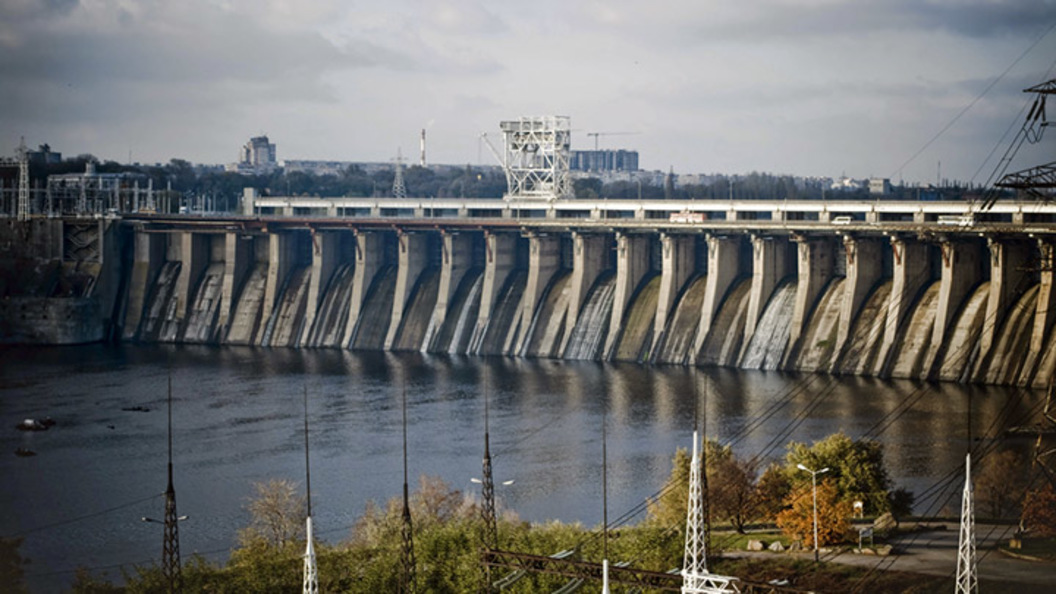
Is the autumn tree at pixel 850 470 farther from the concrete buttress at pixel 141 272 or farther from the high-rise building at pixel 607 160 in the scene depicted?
the high-rise building at pixel 607 160

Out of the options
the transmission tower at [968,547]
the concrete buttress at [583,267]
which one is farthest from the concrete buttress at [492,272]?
the transmission tower at [968,547]

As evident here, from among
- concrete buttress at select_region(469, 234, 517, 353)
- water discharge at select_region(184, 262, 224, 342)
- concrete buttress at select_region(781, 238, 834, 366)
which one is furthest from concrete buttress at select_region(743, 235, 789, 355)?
water discharge at select_region(184, 262, 224, 342)

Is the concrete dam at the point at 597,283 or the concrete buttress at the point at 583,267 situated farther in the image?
the concrete buttress at the point at 583,267

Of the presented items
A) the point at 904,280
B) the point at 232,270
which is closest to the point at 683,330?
the point at 904,280

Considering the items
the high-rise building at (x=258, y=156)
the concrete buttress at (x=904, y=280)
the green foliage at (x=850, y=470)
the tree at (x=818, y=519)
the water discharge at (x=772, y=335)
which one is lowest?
the tree at (x=818, y=519)

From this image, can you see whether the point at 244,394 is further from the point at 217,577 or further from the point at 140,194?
the point at 140,194

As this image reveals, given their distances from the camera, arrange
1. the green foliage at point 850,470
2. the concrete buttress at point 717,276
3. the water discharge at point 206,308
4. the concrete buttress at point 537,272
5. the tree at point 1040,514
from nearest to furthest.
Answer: the tree at point 1040,514 → the green foliage at point 850,470 → the concrete buttress at point 717,276 → the concrete buttress at point 537,272 → the water discharge at point 206,308

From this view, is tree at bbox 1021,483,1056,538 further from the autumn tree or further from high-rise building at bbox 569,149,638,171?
high-rise building at bbox 569,149,638,171
